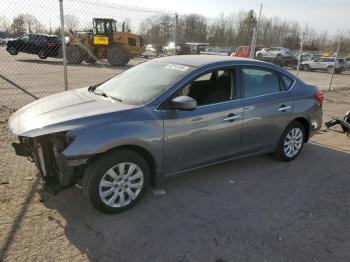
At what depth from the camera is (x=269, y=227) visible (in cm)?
338

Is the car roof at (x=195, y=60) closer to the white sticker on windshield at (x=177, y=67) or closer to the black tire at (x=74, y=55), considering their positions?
the white sticker on windshield at (x=177, y=67)

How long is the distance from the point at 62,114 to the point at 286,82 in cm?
328

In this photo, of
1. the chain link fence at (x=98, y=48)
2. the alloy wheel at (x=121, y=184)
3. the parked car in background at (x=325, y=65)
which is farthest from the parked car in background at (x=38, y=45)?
the parked car in background at (x=325, y=65)

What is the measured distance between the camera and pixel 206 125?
12.9 ft

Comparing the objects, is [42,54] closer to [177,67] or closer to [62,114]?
[177,67]

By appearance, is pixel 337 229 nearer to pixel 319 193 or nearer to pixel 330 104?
pixel 319 193

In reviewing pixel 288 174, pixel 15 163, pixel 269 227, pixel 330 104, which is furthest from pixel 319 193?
pixel 330 104

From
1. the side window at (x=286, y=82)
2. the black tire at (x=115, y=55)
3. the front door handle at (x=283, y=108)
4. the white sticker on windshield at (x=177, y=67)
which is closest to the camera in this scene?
the white sticker on windshield at (x=177, y=67)

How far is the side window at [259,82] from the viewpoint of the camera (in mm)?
4406

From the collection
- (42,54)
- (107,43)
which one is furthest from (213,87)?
(42,54)

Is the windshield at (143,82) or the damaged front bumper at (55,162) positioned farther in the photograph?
the windshield at (143,82)

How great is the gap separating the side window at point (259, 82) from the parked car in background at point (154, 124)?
0.01 metres

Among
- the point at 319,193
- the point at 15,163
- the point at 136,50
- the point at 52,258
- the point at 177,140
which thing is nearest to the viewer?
the point at 52,258

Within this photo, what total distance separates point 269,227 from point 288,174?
1572 mm
